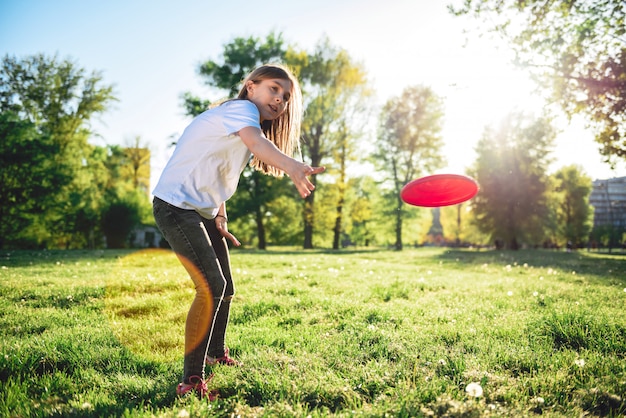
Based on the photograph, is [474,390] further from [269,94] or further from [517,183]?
[517,183]

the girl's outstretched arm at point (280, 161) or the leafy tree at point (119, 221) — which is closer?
the girl's outstretched arm at point (280, 161)

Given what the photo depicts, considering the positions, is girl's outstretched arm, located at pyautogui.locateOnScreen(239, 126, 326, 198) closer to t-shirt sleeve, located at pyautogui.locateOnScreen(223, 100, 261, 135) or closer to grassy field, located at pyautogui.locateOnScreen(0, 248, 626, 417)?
t-shirt sleeve, located at pyautogui.locateOnScreen(223, 100, 261, 135)

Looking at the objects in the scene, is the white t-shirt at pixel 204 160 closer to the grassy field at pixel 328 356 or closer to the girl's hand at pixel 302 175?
the girl's hand at pixel 302 175

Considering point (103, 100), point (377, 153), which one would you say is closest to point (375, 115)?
point (377, 153)

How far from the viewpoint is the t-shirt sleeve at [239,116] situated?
9.36ft

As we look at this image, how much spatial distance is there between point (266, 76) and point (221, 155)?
83cm

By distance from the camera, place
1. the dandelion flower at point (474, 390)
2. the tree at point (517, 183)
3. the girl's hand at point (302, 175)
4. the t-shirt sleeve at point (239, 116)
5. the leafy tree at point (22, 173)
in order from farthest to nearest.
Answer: the tree at point (517, 183) < the leafy tree at point (22, 173) < the t-shirt sleeve at point (239, 116) < the dandelion flower at point (474, 390) < the girl's hand at point (302, 175)

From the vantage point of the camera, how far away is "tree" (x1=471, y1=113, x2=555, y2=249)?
1529 inches

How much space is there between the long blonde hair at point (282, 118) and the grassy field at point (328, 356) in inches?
71.6

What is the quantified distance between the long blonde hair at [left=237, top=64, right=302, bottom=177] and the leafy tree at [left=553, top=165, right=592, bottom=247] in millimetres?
70364

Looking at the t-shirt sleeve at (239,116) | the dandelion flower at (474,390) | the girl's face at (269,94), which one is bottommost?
the dandelion flower at (474,390)

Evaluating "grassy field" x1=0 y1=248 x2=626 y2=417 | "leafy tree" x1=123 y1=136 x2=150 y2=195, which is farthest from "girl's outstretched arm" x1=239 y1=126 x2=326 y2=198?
"leafy tree" x1=123 y1=136 x2=150 y2=195

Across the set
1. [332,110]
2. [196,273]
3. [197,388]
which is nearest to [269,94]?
[196,273]

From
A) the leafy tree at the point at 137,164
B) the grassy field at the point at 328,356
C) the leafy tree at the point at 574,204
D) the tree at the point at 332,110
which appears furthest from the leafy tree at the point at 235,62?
the leafy tree at the point at 574,204
